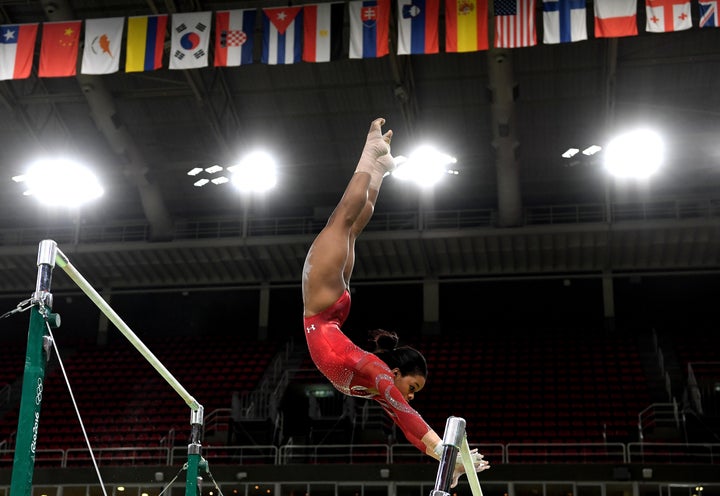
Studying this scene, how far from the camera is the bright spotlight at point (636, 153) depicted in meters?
18.9

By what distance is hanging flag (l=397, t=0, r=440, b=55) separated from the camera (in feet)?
50.3

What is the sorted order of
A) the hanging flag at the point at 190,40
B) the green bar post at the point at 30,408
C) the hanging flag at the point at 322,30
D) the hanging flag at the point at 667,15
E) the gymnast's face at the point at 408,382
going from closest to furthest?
the green bar post at the point at 30,408 → the gymnast's face at the point at 408,382 → the hanging flag at the point at 667,15 → the hanging flag at the point at 322,30 → the hanging flag at the point at 190,40

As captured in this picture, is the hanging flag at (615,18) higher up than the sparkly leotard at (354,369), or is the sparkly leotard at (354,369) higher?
the hanging flag at (615,18)

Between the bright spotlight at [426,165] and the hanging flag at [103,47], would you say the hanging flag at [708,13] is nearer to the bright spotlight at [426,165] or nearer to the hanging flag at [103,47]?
the bright spotlight at [426,165]

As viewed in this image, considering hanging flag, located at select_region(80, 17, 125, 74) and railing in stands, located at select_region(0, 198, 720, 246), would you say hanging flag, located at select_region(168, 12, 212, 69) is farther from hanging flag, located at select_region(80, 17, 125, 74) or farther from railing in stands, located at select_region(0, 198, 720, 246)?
railing in stands, located at select_region(0, 198, 720, 246)

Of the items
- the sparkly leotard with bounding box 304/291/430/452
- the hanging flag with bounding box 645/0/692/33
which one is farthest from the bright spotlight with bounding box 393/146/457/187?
the sparkly leotard with bounding box 304/291/430/452

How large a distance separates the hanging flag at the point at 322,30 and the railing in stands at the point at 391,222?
6.05 meters

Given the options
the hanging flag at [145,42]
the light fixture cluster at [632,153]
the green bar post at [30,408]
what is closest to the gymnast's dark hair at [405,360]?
the green bar post at [30,408]

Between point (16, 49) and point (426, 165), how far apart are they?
8780 millimetres

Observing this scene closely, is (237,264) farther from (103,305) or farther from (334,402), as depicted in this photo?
(103,305)

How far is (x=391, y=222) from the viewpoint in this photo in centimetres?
2259

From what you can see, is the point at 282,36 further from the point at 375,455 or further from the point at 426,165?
the point at 375,455

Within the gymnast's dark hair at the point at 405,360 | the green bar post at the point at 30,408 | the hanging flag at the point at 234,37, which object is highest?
the hanging flag at the point at 234,37

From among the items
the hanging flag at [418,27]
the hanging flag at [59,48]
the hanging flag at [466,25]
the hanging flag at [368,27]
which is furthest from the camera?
the hanging flag at [59,48]
